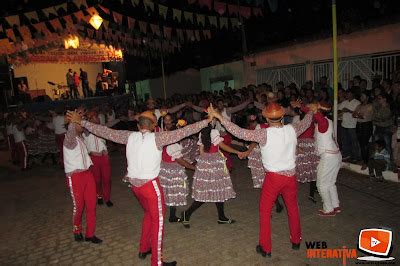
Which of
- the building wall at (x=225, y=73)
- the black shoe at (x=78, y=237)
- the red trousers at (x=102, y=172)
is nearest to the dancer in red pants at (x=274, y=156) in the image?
the black shoe at (x=78, y=237)

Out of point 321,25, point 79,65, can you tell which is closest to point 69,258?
point 321,25

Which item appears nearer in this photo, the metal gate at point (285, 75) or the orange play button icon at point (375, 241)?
the orange play button icon at point (375, 241)

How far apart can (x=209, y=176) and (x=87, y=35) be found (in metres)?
16.7

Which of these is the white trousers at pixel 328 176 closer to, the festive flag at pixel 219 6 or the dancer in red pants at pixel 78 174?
the dancer in red pants at pixel 78 174

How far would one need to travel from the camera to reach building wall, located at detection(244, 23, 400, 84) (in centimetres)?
983

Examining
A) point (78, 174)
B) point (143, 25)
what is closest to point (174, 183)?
point (78, 174)

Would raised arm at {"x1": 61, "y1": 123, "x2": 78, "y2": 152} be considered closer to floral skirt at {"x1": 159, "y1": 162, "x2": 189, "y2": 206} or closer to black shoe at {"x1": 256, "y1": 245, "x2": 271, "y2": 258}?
floral skirt at {"x1": 159, "y1": 162, "x2": 189, "y2": 206}

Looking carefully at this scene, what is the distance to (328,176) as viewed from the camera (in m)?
5.45

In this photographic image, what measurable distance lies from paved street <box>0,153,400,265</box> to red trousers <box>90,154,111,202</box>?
16.3 inches

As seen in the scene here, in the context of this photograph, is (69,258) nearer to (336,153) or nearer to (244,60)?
(336,153)

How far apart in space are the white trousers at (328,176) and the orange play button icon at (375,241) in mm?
794

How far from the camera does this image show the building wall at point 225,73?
1746 centimetres

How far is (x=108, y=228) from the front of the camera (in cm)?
592

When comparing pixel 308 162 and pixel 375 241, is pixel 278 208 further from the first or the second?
pixel 375 241
